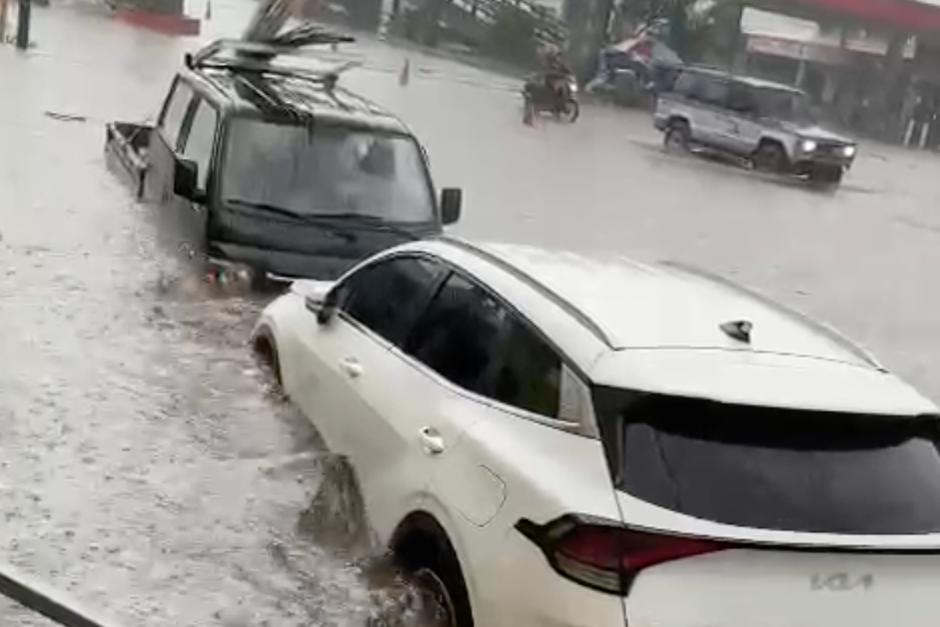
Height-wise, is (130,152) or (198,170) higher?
(198,170)

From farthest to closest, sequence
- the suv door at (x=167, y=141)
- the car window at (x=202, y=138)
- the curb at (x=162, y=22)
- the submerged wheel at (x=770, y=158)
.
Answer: the curb at (x=162, y=22) → the submerged wheel at (x=770, y=158) → the suv door at (x=167, y=141) → the car window at (x=202, y=138)

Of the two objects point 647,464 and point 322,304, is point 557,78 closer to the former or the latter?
point 322,304

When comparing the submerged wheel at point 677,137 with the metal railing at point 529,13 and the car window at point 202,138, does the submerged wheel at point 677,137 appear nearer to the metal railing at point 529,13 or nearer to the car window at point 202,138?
the metal railing at point 529,13

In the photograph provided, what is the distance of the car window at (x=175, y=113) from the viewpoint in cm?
1155

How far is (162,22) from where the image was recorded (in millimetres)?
40469

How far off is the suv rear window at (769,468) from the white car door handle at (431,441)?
73cm

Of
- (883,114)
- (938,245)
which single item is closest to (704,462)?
(938,245)

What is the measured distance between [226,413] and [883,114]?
4656 centimetres

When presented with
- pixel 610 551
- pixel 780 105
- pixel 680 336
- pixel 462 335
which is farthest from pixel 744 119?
pixel 610 551

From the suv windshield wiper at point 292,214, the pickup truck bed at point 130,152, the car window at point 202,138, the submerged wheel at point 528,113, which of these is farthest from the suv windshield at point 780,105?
the suv windshield wiper at point 292,214

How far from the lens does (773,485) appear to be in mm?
4410

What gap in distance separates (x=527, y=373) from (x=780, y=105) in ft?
91.4

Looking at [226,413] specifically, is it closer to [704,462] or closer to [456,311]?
[456,311]

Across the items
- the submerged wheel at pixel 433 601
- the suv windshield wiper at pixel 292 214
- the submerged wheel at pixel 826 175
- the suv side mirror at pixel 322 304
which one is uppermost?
the suv side mirror at pixel 322 304
